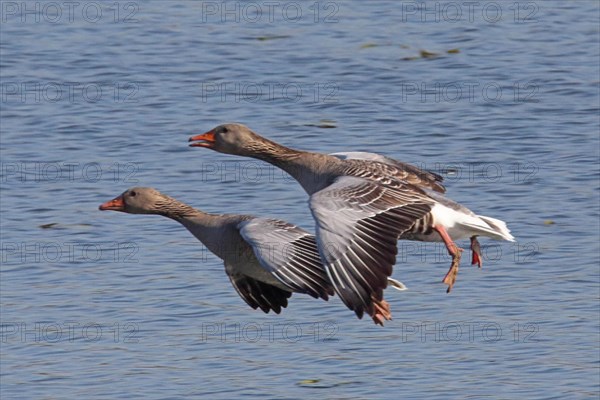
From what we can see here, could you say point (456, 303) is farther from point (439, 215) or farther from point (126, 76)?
point (126, 76)

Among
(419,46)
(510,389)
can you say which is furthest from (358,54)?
(510,389)

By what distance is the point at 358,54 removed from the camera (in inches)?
1419

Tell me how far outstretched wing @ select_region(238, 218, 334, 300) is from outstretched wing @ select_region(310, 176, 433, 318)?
476mm

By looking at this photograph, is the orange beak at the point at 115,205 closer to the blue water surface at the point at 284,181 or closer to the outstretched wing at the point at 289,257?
the outstretched wing at the point at 289,257

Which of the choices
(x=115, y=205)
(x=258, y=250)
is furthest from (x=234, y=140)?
(x=258, y=250)

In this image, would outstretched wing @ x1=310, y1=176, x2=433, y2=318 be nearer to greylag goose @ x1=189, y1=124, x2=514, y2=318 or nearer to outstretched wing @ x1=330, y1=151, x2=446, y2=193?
greylag goose @ x1=189, y1=124, x2=514, y2=318

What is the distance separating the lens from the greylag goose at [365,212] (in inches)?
614

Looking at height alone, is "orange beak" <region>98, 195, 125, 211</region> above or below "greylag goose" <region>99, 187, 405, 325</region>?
A: above

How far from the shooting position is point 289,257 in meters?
16.3

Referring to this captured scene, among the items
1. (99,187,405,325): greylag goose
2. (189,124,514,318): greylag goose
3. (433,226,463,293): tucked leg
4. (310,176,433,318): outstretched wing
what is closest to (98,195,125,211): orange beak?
(99,187,405,325): greylag goose

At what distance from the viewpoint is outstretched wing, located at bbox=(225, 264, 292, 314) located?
18047mm

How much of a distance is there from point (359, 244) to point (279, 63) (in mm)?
20104

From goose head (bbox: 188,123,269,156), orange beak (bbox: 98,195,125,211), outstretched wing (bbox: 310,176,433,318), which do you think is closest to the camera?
outstretched wing (bbox: 310,176,433,318)

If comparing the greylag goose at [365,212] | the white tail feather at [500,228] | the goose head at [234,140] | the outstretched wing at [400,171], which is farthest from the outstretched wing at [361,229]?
the goose head at [234,140]
